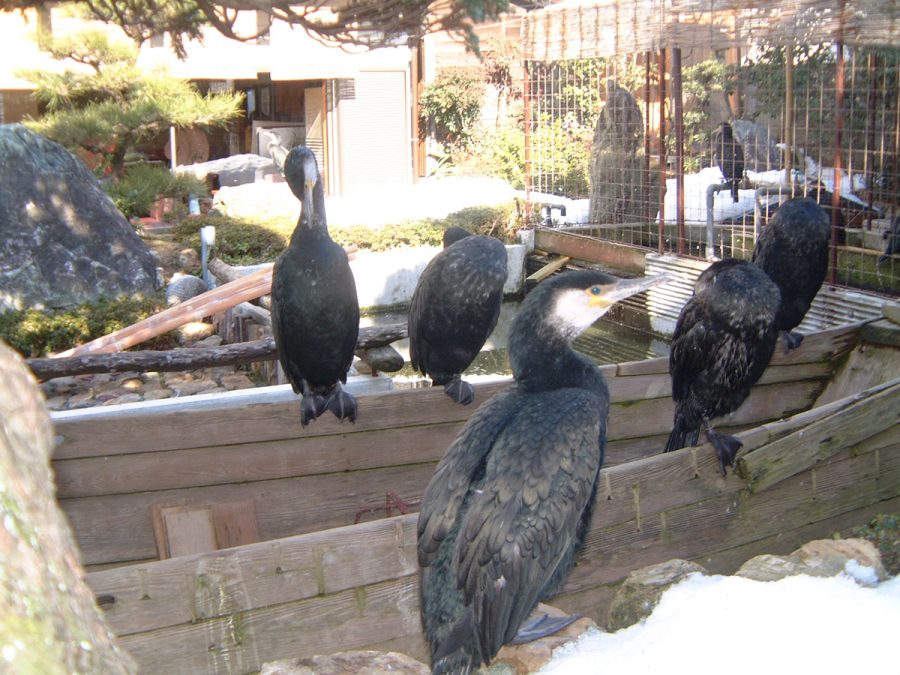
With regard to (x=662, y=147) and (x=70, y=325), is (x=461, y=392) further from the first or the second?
(x=662, y=147)

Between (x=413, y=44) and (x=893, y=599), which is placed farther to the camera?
(x=413, y=44)

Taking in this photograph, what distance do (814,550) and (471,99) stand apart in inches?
550

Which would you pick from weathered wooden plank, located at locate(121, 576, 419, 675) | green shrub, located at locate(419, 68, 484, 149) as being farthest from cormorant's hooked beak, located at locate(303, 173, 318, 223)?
green shrub, located at locate(419, 68, 484, 149)

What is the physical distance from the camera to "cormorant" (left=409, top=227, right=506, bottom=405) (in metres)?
4.09

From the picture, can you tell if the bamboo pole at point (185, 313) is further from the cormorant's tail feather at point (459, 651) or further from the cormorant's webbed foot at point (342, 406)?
the cormorant's tail feather at point (459, 651)

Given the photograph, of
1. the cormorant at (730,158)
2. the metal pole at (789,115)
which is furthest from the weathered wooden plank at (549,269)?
the metal pole at (789,115)

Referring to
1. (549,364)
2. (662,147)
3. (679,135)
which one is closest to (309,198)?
(549,364)

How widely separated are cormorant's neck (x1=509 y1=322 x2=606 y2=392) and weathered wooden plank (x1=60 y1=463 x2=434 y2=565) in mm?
1309

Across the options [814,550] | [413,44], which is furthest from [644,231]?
[814,550]

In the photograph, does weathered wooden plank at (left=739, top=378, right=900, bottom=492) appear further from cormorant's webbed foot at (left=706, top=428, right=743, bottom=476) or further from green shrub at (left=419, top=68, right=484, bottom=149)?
green shrub at (left=419, top=68, right=484, bottom=149)

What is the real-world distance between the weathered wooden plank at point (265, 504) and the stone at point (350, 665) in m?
1.11

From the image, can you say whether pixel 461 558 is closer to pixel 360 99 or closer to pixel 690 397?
pixel 690 397

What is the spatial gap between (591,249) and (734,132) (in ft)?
5.95

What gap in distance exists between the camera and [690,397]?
148 inches
